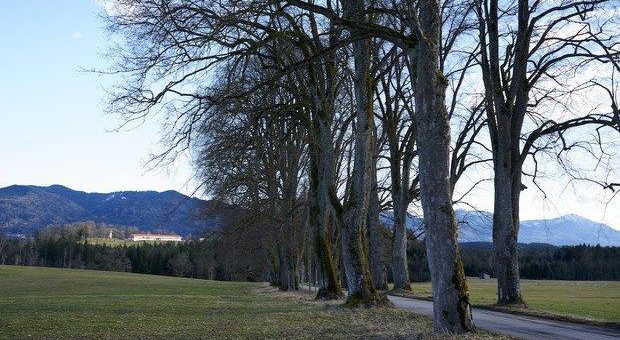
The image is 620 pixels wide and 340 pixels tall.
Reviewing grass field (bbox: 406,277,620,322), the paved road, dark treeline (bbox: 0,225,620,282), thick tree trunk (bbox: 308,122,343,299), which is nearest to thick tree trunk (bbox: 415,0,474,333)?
the paved road

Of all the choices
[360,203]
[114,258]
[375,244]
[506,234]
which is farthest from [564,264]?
[360,203]

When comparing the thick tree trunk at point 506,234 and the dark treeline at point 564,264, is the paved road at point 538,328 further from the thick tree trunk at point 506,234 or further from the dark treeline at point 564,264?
the dark treeline at point 564,264

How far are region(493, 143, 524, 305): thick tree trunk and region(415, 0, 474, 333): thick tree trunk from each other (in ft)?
32.6

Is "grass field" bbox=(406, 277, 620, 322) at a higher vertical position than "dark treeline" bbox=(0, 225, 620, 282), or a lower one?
lower

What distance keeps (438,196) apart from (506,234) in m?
10.4

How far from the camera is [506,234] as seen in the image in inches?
819

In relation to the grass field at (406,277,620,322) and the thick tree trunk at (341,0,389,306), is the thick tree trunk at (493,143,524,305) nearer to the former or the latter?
the grass field at (406,277,620,322)

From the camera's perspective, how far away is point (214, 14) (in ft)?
46.4

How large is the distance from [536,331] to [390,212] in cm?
2727

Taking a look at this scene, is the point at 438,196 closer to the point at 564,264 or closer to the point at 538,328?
the point at 538,328

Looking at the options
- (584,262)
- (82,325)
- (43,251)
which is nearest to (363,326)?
(82,325)

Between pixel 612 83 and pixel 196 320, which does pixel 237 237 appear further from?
pixel 612 83

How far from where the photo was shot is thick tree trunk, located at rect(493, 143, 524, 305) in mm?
20781

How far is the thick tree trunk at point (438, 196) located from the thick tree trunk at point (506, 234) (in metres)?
9.94
